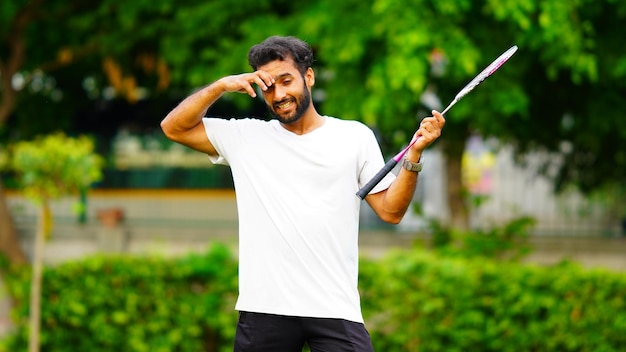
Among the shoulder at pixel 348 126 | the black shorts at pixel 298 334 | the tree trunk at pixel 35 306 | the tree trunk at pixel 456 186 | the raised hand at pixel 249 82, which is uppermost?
the raised hand at pixel 249 82

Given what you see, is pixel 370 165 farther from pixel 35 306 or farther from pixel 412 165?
pixel 35 306

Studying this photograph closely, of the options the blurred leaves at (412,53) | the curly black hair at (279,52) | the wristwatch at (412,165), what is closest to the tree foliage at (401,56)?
the blurred leaves at (412,53)

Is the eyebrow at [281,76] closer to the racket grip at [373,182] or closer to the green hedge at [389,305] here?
the racket grip at [373,182]

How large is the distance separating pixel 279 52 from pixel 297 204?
51cm

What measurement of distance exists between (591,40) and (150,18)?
4599 millimetres

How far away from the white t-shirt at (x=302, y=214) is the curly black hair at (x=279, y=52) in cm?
25

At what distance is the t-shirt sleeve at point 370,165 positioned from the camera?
3.63 metres

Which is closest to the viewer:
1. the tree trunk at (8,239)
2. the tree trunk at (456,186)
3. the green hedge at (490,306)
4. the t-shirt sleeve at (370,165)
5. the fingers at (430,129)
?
the fingers at (430,129)

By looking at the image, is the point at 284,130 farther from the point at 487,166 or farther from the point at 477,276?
the point at 487,166

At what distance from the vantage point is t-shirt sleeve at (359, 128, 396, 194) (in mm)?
3633

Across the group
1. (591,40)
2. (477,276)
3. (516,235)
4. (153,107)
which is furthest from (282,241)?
(153,107)

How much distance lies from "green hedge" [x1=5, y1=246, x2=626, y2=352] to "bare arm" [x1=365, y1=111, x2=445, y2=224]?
4983 millimetres

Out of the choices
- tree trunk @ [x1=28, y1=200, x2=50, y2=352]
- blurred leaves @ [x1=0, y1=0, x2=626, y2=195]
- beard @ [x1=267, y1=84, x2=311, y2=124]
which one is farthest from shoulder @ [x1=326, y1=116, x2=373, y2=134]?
tree trunk @ [x1=28, y1=200, x2=50, y2=352]

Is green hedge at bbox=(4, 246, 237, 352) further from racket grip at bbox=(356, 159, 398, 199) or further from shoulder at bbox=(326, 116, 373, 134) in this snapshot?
racket grip at bbox=(356, 159, 398, 199)
